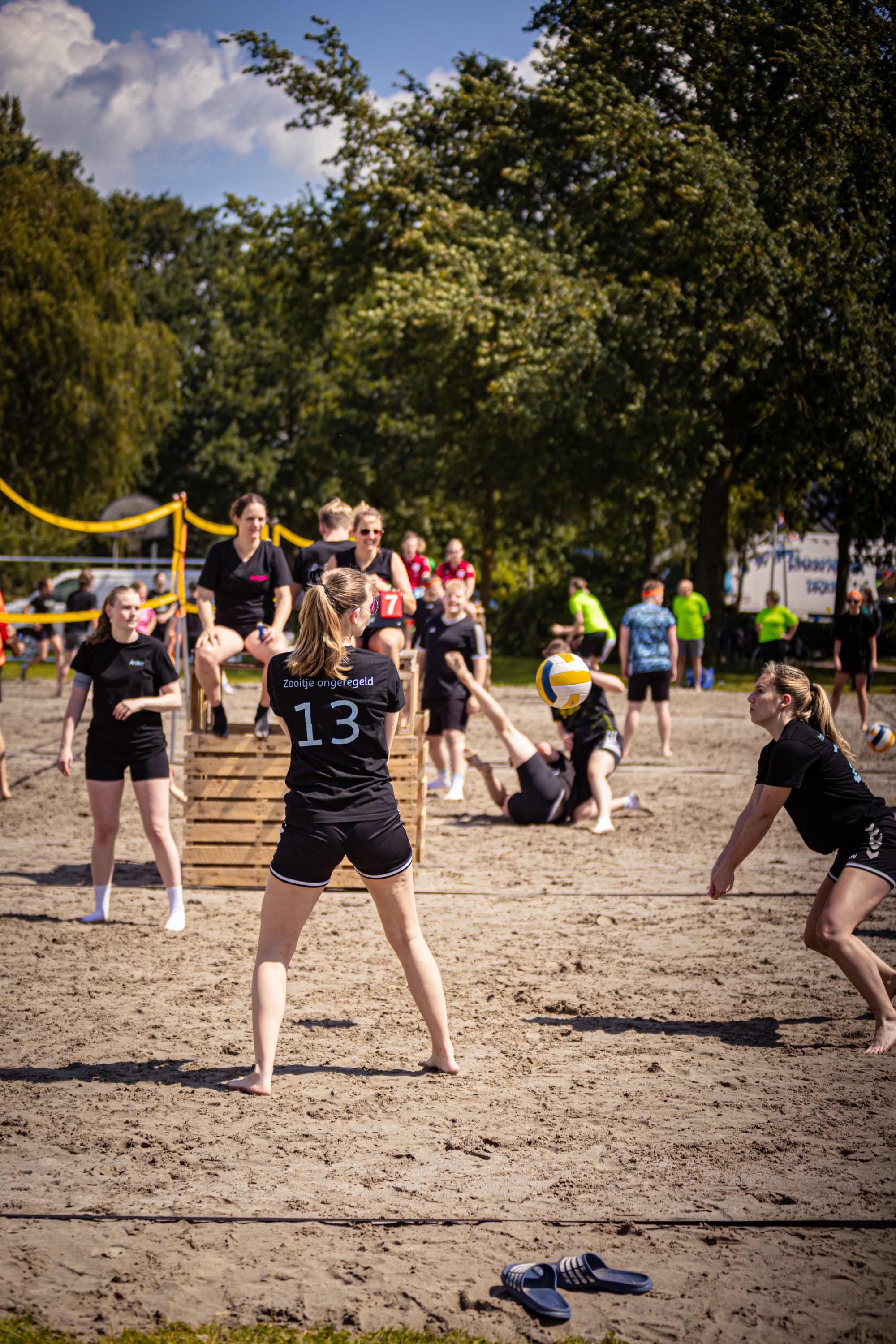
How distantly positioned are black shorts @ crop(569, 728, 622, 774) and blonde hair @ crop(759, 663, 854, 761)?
431 cm

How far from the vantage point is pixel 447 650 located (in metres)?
10.3

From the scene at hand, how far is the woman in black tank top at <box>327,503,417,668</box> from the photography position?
24.6ft

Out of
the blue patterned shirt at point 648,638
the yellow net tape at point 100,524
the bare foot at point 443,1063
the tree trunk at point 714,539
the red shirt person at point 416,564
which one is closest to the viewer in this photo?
the bare foot at point 443,1063

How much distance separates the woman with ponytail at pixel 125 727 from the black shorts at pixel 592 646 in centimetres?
526

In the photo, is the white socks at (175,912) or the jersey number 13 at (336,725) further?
the white socks at (175,912)

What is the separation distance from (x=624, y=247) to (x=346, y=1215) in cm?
2474

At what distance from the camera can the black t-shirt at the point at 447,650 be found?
1032cm

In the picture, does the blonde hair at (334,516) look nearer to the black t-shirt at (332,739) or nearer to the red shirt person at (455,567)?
the black t-shirt at (332,739)

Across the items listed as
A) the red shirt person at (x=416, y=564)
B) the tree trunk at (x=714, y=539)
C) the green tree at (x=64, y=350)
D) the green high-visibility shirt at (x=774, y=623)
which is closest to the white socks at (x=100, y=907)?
the red shirt person at (x=416, y=564)

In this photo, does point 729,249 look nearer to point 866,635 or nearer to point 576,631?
point 866,635

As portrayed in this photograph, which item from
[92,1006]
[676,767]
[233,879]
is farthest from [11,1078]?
[676,767]

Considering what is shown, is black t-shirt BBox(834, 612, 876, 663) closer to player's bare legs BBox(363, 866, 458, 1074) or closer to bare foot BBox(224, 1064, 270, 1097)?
player's bare legs BBox(363, 866, 458, 1074)

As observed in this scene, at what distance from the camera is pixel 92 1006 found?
5.47 m

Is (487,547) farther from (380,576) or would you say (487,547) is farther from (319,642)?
(319,642)
